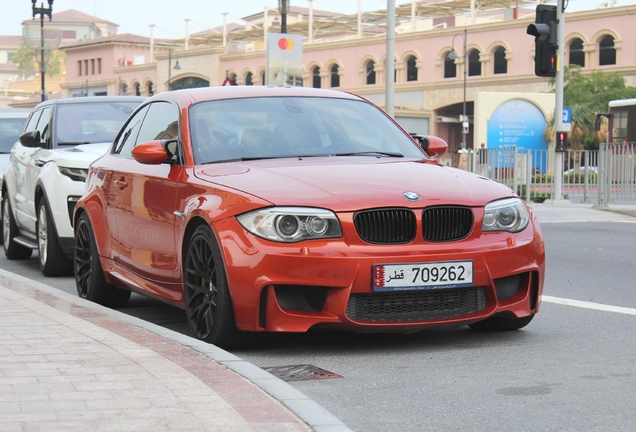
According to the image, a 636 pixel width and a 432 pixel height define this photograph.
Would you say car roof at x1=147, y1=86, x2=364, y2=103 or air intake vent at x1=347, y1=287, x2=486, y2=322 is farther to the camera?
car roof at x1=147, y1=86, x2=364, y2=103

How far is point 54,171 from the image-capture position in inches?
417

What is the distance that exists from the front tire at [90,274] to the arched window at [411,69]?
75151mm

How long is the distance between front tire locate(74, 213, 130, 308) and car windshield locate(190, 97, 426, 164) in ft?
5.49

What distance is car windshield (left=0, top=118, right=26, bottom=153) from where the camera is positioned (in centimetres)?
1656

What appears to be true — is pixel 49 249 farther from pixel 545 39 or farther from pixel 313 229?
pixel 545 39

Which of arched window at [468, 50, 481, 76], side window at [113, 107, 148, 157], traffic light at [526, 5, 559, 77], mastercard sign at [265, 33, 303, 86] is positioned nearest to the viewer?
side window at [113, 107, 148, 157]

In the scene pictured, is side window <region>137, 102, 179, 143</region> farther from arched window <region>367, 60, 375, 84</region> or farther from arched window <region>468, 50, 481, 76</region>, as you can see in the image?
arched window <region>367, 60, 375, 84</region>

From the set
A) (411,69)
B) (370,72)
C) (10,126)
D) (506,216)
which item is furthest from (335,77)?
(506,216)

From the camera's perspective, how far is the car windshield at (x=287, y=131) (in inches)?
275

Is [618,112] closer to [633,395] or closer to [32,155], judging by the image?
[32,155]

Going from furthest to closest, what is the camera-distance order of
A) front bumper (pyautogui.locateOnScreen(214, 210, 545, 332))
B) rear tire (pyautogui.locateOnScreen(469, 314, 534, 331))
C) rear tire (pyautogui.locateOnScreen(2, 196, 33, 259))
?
rear tire (pyautogui.locateOnScreen(2, 196, 33, 259))
rear tire (pyautogui.locateOnScreen(469, 314, 534, 331))
front bumper (pyautogui.locateOnScreen(214, 210, 545, 332))

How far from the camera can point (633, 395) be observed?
495cm

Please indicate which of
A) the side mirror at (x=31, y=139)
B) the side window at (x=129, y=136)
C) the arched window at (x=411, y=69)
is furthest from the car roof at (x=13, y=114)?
the arched window at (x=411, y=69)

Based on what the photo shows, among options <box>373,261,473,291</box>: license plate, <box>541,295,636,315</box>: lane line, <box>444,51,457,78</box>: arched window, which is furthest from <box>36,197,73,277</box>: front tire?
<box>444,51,457,78</box>: arched window
